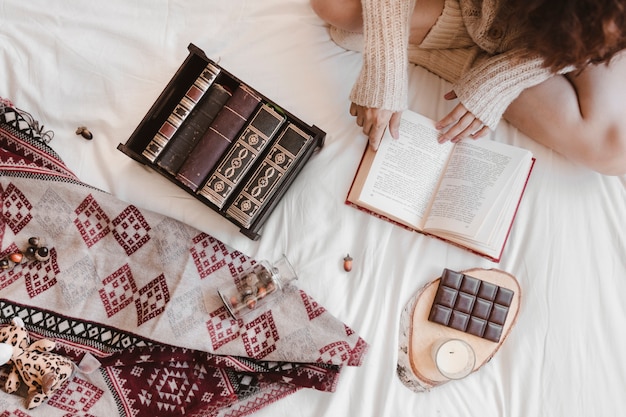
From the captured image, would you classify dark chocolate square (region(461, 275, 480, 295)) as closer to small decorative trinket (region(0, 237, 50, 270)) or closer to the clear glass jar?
the clear glass jar

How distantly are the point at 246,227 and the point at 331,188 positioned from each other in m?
0.20

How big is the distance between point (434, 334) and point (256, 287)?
0.36m

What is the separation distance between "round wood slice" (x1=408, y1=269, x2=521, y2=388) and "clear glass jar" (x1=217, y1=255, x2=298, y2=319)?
0.26 meters

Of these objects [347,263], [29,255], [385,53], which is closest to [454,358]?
[347,263]

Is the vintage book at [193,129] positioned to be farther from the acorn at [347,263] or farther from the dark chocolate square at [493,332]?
the dark chocolate square at [493,332]

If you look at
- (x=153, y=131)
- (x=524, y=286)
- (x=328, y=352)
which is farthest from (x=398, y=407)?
(x=153, y=131)

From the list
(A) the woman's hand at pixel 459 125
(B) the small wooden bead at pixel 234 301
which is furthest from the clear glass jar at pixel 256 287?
(A) the woman's hand at pixel 459 125

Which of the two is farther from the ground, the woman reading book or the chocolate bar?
the woman reading book

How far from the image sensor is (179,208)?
1099 mm

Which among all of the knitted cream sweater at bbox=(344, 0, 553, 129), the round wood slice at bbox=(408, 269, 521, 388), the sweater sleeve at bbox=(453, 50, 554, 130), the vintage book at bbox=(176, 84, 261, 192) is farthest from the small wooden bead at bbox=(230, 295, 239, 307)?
the sweater sleeve at bbox=(453, 50, 554, 130)

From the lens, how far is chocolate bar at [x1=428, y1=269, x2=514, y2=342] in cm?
104

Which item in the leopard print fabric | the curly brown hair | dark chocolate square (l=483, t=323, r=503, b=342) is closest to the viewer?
the curly brown hair

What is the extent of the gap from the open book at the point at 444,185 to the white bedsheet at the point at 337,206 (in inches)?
1.6

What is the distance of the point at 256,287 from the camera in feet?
3.34
